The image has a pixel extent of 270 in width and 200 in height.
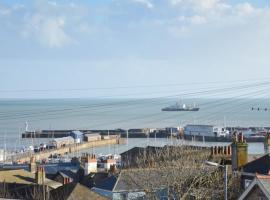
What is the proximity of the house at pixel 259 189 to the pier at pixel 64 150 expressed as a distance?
61.2 metres

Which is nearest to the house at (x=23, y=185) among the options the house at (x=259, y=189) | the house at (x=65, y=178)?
the house at (x=65, y=178)

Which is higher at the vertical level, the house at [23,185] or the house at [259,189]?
the house at [259,189]

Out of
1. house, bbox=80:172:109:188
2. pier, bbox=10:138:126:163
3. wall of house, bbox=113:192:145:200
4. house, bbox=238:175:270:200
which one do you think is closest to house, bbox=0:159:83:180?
house, bbox=80:172:109:188

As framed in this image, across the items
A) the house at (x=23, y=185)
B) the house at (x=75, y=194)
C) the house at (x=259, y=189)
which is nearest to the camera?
the house at (x=259, y=189)

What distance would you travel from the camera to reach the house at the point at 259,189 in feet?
56.5

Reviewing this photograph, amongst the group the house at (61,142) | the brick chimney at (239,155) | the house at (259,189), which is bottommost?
the house at (61,142)

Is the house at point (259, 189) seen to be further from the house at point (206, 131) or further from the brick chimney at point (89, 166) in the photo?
the house at point (206, 131)

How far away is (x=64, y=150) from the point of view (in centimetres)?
10225

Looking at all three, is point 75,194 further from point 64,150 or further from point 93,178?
point 64,150

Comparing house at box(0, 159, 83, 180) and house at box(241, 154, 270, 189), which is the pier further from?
house at box(241, 154, 270, 189)

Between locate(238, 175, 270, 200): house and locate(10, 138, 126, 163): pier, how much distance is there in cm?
6119

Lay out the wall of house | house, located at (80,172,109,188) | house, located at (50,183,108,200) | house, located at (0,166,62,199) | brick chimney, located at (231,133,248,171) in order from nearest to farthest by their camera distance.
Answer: house, located at (50,183,108,200), brick chimney, located at (231,133,248,171), the wall of house, house, located at (0,166,62,199), house, located at (80,172,109,188)

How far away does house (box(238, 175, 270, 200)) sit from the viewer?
56.5ft

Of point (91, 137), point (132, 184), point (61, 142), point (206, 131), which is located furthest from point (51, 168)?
point (206, 131)
